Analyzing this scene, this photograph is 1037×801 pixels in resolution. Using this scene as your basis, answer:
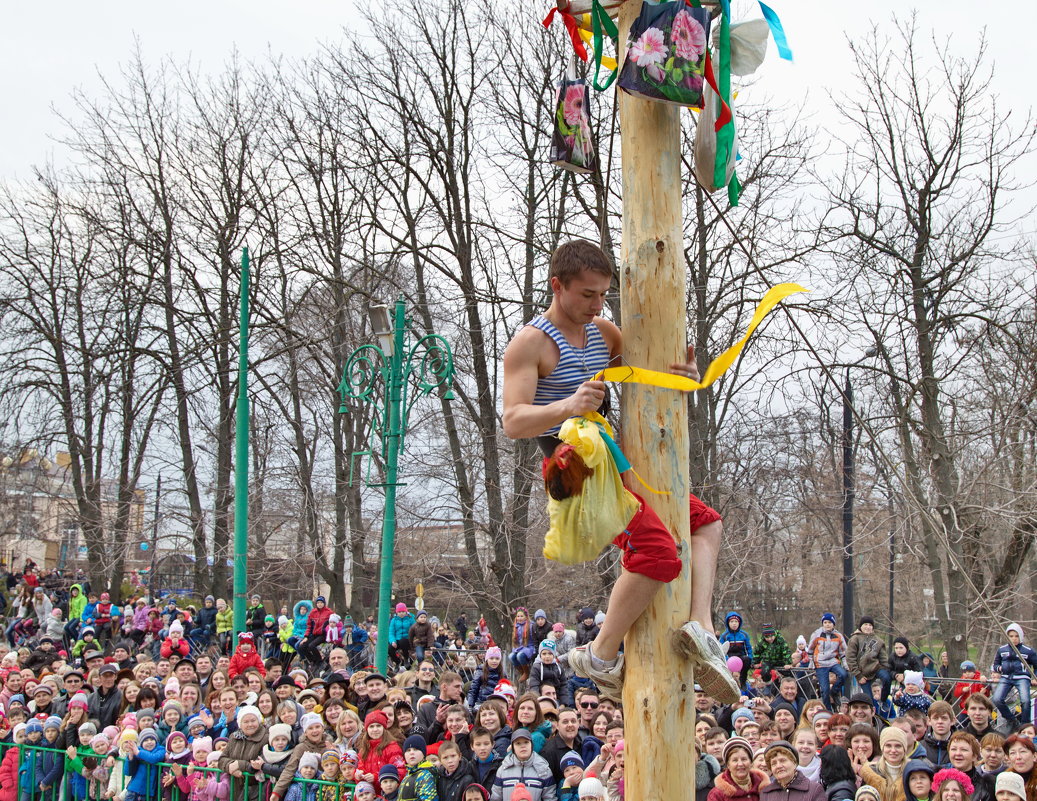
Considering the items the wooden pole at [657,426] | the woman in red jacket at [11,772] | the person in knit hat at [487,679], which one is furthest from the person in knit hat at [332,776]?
the wooden pole at [657,426]

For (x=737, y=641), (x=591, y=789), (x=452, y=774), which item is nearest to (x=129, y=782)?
(x=452, y=774)

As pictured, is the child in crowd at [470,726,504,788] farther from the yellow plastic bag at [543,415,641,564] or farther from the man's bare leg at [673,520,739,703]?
the yellow plastic bag at [543,415,641,564]

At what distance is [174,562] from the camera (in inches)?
1207

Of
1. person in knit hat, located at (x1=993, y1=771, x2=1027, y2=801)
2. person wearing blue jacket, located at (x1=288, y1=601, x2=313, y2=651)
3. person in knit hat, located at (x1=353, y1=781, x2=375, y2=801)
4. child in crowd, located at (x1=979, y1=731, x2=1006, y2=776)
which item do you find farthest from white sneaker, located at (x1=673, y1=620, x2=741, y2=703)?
person wearing blue jacket, located at (x1=288, y1=601, x2=313, y2=651)

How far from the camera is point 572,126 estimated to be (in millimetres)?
3652

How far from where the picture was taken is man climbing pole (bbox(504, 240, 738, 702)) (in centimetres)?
307

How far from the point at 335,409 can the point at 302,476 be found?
160 cm

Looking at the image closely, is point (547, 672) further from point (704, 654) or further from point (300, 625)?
point (704, 654)

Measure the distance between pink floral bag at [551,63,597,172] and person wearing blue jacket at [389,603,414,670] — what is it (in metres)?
12.4

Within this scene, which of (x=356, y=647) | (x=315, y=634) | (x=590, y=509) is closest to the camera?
(x=590, y=509)

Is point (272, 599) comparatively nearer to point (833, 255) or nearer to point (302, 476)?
point (302, 476)

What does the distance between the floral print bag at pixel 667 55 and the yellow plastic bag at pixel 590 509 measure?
1.05m

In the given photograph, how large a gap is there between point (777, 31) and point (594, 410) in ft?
4.93

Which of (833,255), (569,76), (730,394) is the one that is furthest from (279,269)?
(569,76)
